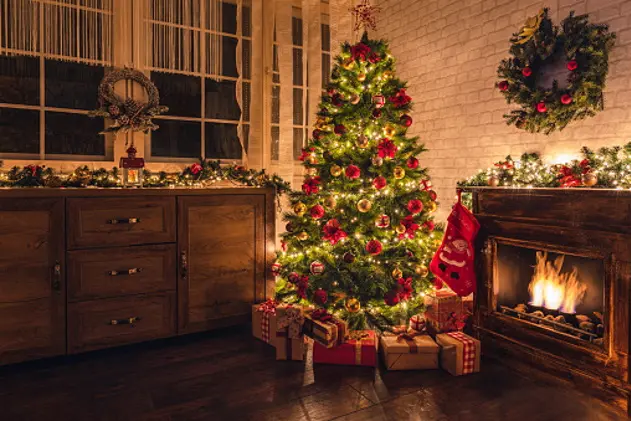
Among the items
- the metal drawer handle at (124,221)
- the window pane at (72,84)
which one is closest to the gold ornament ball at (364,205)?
the metal drawer handle at (124,221)

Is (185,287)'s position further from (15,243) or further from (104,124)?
(104,124)

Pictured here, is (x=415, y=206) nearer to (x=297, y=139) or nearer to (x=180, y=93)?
(x=297, y=139)

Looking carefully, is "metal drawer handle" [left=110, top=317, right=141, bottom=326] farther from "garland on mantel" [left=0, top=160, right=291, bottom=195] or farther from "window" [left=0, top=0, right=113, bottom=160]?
"window" [left=0, top=0, right=113, bottom=160]

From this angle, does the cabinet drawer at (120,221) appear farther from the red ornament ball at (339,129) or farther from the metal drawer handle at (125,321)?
the red ornament ball at (339,129)

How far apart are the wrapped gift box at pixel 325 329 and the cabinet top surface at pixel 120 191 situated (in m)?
1.01

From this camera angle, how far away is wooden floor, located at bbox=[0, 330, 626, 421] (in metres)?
2.10

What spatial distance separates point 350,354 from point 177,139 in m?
2.26

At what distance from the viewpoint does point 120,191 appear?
2801 millimetres

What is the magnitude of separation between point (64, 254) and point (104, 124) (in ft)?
4.08

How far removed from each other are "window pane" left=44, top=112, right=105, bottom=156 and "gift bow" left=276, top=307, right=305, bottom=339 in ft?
6.39

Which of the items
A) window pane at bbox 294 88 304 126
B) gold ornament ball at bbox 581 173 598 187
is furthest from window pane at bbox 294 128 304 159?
gold ornament ball at bbox 581 173 598 187

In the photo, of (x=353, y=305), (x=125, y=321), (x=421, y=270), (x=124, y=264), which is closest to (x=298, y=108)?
(x=421, y=270)

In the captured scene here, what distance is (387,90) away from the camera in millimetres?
3145

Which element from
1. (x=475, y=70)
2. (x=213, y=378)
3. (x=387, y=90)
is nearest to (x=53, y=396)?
(x=213, y=378)
